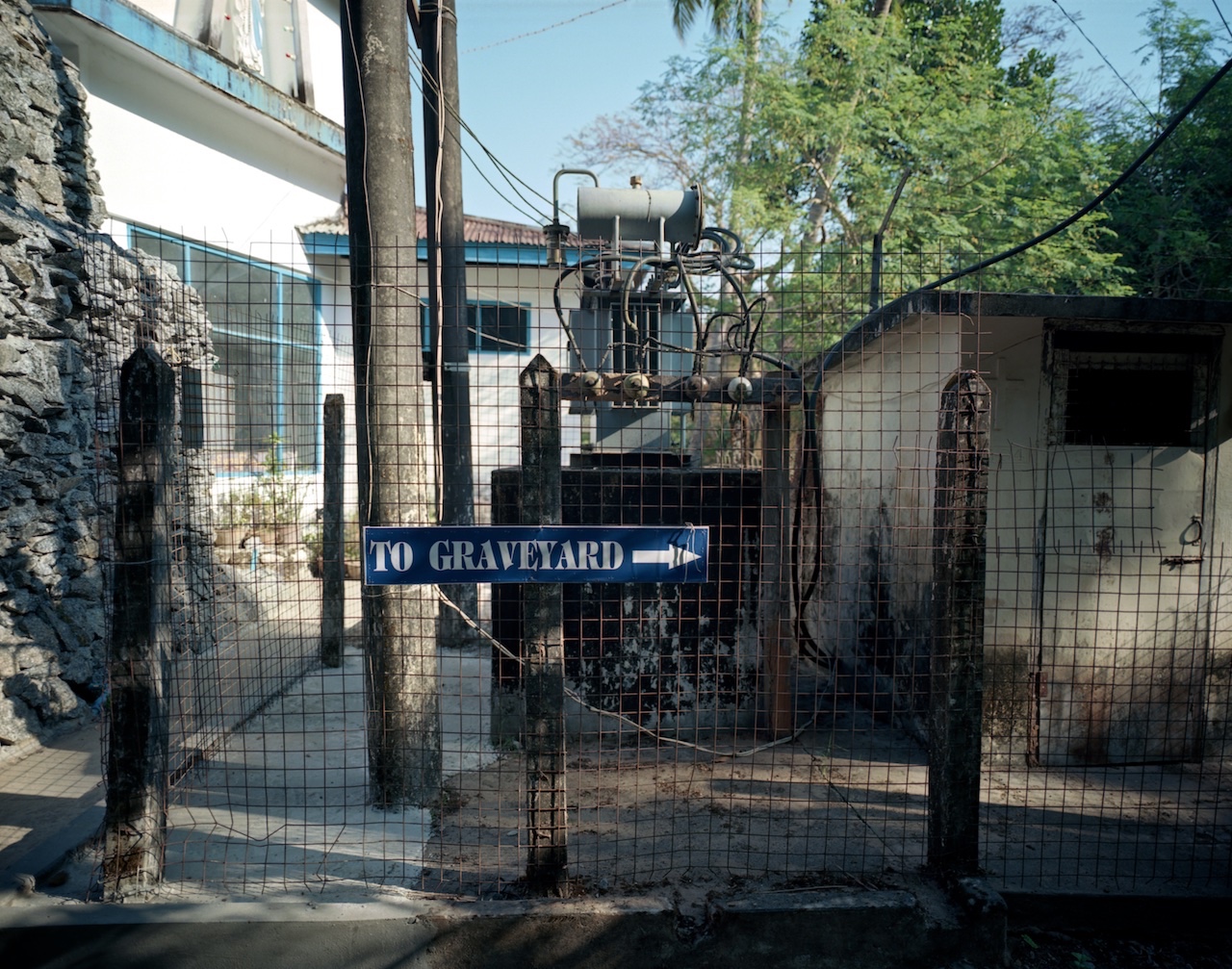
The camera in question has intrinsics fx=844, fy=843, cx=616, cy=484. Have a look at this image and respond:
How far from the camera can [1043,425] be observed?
5.30 metres

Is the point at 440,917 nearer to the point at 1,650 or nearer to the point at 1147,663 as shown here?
the point at 1,650

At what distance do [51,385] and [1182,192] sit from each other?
14239 mm

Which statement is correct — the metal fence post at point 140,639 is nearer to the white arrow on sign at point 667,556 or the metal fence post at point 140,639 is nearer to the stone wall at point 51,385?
the stone wall at point 51,385

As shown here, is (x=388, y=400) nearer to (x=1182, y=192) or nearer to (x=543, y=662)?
(x=543, y=662)

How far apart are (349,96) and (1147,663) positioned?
19.2 feet

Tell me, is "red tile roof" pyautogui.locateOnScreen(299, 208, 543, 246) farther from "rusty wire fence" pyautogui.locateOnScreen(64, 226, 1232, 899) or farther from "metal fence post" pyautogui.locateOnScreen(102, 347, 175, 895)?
"metal fence post" pyautogui.locateOnScreen(102, 347, 175, 895)

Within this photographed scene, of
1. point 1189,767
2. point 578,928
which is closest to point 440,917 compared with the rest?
point 578,928

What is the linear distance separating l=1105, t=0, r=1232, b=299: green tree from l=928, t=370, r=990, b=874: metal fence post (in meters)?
10.1

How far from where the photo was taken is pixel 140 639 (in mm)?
3367

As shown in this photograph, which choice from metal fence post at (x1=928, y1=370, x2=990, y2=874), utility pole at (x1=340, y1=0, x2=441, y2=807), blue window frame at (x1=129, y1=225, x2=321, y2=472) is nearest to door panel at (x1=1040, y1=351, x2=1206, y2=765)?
Result: metal fence post at (x1=928, y1=370, x2=990, y2=874)

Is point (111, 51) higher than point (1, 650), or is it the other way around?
point (111, 51)

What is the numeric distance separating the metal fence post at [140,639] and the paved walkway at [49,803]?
0.48m

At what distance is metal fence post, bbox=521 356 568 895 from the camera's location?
330 centimetres

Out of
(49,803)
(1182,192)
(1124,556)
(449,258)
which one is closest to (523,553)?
(49,803)
